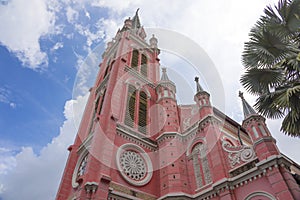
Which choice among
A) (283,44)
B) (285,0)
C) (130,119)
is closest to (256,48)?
(283,44)

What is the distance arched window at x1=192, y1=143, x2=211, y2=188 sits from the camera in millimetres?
13000

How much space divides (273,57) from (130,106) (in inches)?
475

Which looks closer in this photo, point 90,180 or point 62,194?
point 90,180

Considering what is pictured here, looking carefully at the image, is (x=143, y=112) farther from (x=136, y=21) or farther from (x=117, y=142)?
(x=136, y=21)

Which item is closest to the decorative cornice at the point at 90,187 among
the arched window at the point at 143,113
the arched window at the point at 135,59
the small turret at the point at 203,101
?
the arched window at the point at 143,113

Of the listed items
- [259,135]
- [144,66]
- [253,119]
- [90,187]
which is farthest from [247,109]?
[144,66]

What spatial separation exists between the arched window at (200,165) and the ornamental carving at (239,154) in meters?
1.65

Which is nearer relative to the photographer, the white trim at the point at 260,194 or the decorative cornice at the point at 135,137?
the white trim at the point at 260,194

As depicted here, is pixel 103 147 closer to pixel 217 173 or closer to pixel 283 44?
pixel 217 173

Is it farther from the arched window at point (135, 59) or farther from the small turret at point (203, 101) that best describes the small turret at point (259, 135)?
the arched window at point (135, 59)

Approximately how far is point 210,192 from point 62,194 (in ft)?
29.5

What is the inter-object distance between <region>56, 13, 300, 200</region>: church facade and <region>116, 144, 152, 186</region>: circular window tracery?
3 cm

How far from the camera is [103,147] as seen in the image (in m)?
12.6

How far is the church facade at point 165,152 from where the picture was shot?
10.3 m
